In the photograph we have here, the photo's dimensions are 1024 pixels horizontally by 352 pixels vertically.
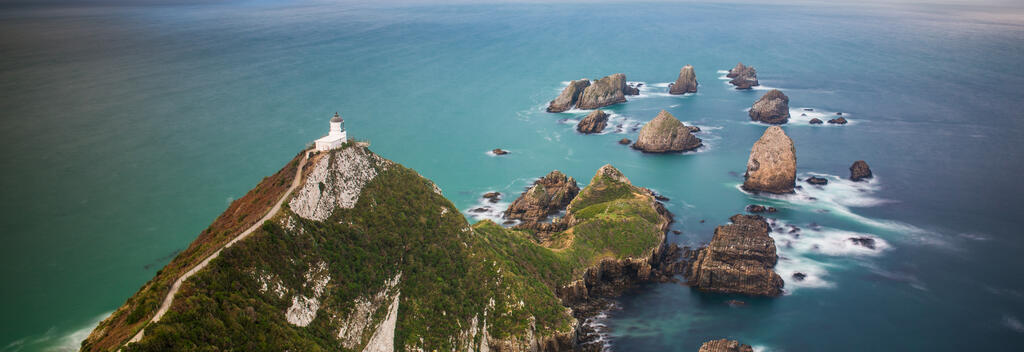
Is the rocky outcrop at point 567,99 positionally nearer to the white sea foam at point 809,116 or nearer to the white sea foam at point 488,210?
the white sea foam at point 809,116

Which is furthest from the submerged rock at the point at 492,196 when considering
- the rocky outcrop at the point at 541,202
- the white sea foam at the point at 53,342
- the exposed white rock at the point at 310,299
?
the exposed white rock at the point at 310,299

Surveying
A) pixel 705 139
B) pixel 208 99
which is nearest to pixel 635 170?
pixel 705 139

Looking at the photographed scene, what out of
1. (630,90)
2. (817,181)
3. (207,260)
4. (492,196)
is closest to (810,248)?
(817,181)

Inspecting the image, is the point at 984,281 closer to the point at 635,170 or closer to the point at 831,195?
the point at 831,195

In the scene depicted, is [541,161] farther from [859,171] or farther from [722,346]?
[722,346]

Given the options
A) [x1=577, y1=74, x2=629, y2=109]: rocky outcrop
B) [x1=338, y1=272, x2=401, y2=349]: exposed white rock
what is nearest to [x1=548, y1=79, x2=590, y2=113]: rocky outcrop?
[x1=577, y1=74, x2=629, y2=109]: rocky outcrop

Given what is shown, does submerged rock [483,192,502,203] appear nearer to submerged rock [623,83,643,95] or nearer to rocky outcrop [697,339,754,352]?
rocky outcrop [697,339,754,352]

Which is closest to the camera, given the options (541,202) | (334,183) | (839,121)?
(334,183)
